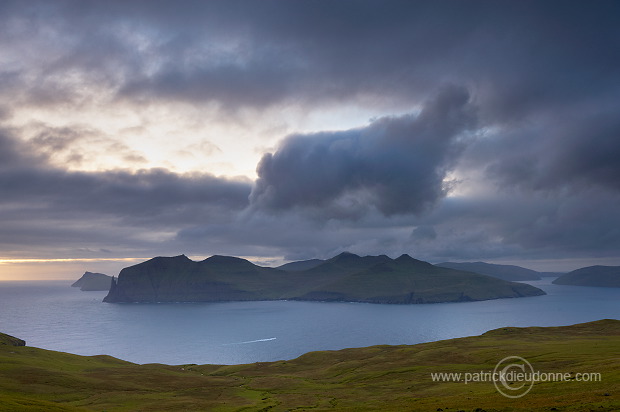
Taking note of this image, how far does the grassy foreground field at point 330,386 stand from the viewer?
56.7 m

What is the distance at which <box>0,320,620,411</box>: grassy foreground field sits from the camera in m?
56.7

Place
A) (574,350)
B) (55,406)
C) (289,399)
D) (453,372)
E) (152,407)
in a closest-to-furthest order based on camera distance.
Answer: (55,406) → (152,407) → (289,399) → (453,372) → (574,350)

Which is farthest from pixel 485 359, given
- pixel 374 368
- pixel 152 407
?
pixel 152 407

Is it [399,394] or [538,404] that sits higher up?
[538,404]

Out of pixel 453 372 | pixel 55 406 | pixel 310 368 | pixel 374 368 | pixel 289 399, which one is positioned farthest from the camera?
pixel 310 368

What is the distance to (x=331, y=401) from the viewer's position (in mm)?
83125

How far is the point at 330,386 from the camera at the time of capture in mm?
109500

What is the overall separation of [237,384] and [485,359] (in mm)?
68435

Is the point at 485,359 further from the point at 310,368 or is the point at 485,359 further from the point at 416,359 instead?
the point at 310,368

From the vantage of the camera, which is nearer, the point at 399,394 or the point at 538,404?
the point at 538,404
